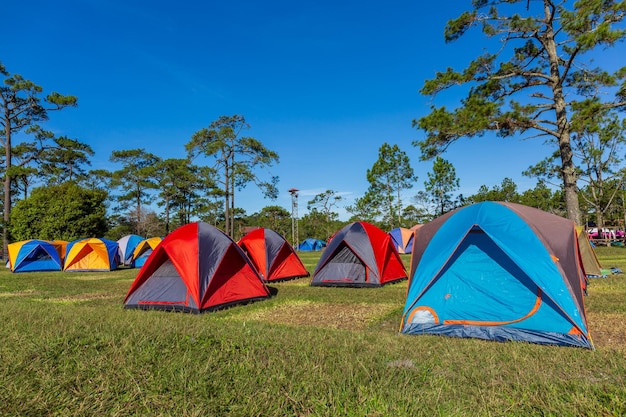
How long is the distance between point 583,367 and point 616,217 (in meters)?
61.7

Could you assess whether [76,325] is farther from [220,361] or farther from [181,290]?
[181,290]

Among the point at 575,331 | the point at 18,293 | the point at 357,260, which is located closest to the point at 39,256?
the point at 18,293

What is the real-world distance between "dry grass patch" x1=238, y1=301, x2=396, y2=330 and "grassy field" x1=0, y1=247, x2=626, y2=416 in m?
1.00

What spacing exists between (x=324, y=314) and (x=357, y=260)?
3.90 metres

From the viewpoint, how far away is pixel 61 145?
98.4ft

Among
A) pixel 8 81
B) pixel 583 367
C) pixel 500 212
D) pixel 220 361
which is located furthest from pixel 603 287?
pixel 8 81

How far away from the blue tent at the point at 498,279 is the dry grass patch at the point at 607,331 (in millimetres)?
314

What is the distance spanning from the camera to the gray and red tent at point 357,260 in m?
10.3

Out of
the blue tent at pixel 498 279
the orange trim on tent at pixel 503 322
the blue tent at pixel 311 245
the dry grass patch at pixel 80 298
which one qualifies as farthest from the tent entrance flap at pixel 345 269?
the blue tent at pixel 311 245

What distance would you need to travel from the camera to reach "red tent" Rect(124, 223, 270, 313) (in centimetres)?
727

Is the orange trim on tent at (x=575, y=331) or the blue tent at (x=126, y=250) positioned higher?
the blue tent at (x=126, y=250)

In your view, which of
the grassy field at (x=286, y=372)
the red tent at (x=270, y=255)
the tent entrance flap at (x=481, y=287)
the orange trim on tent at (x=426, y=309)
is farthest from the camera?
the red tent at (x=270, y=255)

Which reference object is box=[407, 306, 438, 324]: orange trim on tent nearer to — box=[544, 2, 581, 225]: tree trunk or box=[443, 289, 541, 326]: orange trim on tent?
box=[443, 289, 541, 326]: orange trim on tent

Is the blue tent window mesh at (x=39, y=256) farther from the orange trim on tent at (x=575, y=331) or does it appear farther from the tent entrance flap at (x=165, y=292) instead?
the orange trim on tent at (x=575, y=331)
